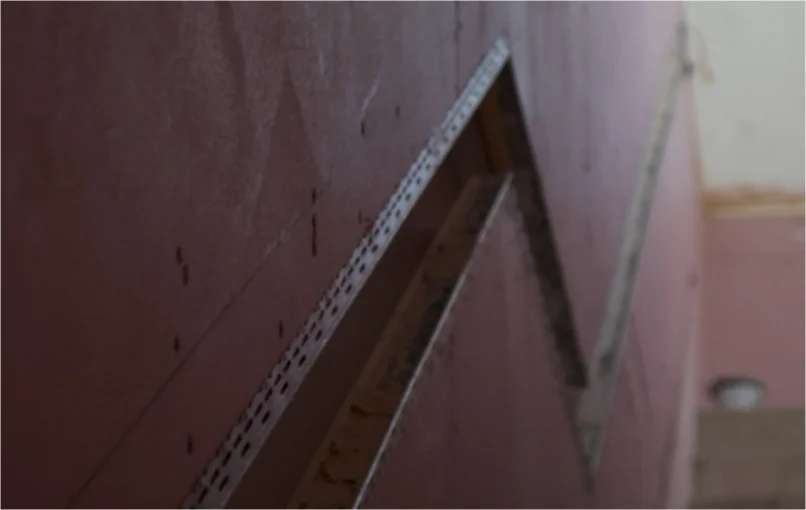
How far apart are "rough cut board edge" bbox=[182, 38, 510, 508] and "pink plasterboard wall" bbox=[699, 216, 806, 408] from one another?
4.21 meters

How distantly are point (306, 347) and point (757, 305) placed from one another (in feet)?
15.3

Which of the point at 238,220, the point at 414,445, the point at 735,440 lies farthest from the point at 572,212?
the point at 735,440

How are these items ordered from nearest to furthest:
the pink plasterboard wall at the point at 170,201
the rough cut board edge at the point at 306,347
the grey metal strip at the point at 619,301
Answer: the pink plasterboard wall at the point at 170,201, the rough cut board edge at the point at 306,347, the grey metal strip at the point at 619,301

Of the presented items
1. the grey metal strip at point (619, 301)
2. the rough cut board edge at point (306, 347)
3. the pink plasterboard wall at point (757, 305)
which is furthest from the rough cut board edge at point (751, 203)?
the rough cut board edge at point (306, 347)

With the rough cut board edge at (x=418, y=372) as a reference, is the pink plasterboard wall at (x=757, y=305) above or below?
below

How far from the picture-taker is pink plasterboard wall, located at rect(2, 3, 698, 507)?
1.95 ft

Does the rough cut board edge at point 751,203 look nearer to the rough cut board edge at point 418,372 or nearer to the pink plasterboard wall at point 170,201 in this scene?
the rough cut board edge at point 418,372

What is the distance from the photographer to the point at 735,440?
4074mm

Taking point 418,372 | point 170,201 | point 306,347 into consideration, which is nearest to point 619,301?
point 418,372

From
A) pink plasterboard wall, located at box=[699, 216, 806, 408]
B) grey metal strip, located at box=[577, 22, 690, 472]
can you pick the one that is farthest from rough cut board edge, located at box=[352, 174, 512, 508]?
pink plasterboard wall, located at box=[699, 216, 806, 408]

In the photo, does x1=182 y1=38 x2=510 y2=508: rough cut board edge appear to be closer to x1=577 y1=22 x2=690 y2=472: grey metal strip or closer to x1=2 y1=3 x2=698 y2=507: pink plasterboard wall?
x1=2 y1=3 x2=698 y2=507: pink plasterboard wall

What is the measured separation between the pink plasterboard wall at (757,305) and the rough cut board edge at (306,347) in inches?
166

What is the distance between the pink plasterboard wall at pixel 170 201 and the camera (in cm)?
60

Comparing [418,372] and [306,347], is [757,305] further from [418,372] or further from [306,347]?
[306,347]
